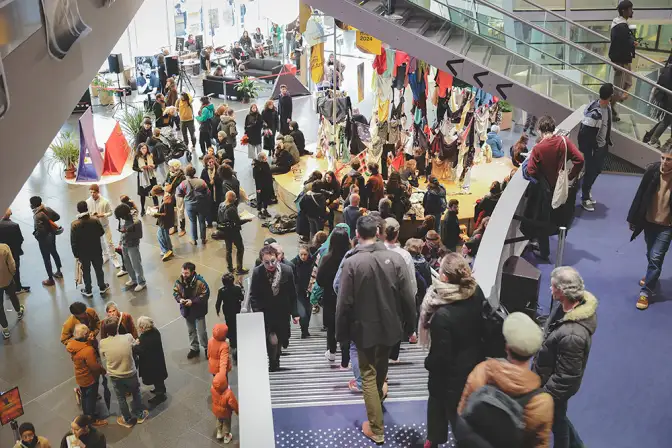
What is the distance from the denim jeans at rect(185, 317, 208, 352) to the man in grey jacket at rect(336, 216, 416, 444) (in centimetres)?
417

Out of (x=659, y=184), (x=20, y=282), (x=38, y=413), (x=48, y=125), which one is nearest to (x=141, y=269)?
(x=20, y=282)

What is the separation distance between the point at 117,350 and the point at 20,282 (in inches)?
165

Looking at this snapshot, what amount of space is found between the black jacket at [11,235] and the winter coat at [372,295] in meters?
6.80

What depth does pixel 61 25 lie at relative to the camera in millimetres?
4602

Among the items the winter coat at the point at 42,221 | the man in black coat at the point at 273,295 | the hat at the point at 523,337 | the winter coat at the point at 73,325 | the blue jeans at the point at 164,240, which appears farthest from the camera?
the blue jeans at the point at 164,240

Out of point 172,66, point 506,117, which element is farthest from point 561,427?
point 172,66

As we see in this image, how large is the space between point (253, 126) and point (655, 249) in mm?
10022

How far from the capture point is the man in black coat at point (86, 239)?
927cm

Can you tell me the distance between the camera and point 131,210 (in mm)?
9586

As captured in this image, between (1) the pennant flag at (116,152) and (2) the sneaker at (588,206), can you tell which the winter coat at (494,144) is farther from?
(1) the pennant flag at (116,152)

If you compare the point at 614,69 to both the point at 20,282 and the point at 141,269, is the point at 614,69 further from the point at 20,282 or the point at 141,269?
the point at 20,282

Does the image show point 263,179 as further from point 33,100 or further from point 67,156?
point 33,100

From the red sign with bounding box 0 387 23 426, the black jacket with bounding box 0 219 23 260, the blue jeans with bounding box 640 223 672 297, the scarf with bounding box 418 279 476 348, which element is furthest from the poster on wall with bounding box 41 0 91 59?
the black jacket with bounding box 0 219 23 260

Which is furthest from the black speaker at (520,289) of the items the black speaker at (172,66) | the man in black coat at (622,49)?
the black speaker at (172,66)
